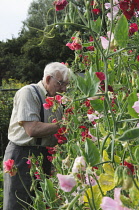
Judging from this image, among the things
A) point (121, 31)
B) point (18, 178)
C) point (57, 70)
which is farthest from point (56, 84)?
point (121, 31)

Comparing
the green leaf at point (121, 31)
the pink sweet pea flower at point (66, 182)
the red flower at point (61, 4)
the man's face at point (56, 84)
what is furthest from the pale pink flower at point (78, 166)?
the man's face at point (56, 84)

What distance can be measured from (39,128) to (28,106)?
0.48ft

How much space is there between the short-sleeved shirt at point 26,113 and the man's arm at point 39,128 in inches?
1.6

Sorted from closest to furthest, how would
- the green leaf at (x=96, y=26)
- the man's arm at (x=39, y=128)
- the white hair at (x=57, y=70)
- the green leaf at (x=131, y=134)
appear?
the green leaf at (x=131, y=134), the green leaf at (x=96, y=26), the man's arm at (x=39, y=128), the white hair at (x=57, y=70)

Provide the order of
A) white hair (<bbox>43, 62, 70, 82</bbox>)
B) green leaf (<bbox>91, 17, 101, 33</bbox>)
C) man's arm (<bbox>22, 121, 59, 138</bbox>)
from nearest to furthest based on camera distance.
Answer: green leaf (<bbox>91, 17, 101, 33</bbox>) → man's arm (<bbox>22, 121, 59, 138</bbox>) → white hair (<bbox>43, 62, 70, 82</bbox>)

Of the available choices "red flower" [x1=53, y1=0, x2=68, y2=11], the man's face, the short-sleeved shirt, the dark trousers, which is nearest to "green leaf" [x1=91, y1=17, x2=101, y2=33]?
"red flower" [x1=53, y1=0, x2=68, y2=11]

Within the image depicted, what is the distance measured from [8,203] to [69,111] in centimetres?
76

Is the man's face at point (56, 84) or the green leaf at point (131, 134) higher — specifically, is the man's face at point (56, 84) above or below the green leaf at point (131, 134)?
above

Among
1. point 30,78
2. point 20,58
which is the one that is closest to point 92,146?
point 30,78

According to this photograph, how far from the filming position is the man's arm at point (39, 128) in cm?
184

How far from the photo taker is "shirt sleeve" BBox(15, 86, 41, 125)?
187 cm

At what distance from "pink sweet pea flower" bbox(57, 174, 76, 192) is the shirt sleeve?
4.57ft

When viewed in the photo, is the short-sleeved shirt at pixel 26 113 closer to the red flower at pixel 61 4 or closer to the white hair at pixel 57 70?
the white hair at pixel 57 70

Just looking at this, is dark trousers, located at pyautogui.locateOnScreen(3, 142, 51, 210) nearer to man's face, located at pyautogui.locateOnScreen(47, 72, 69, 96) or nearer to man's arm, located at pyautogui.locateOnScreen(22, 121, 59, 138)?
man's arm, located at pyautogui.locateOnScreen(22, 121, 59, 138)
